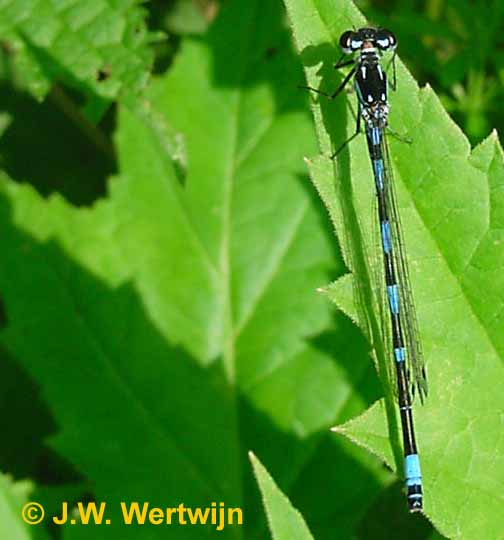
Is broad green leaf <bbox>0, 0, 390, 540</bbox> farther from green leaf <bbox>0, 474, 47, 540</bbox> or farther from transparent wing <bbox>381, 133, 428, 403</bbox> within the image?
transparent wing <bbox>381, 133, 428, 403</bbox>

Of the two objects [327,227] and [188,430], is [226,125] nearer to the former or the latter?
[327,227]

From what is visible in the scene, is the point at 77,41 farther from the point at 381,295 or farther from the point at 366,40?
the point at 381,295

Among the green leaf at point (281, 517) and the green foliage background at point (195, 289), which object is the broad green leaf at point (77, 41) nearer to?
the green foliage background at point (195, 289)

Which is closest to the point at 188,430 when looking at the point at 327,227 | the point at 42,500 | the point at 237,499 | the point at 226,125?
the point at 237,499

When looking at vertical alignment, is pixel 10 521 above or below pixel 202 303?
below

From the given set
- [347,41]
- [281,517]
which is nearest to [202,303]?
[347,41]
